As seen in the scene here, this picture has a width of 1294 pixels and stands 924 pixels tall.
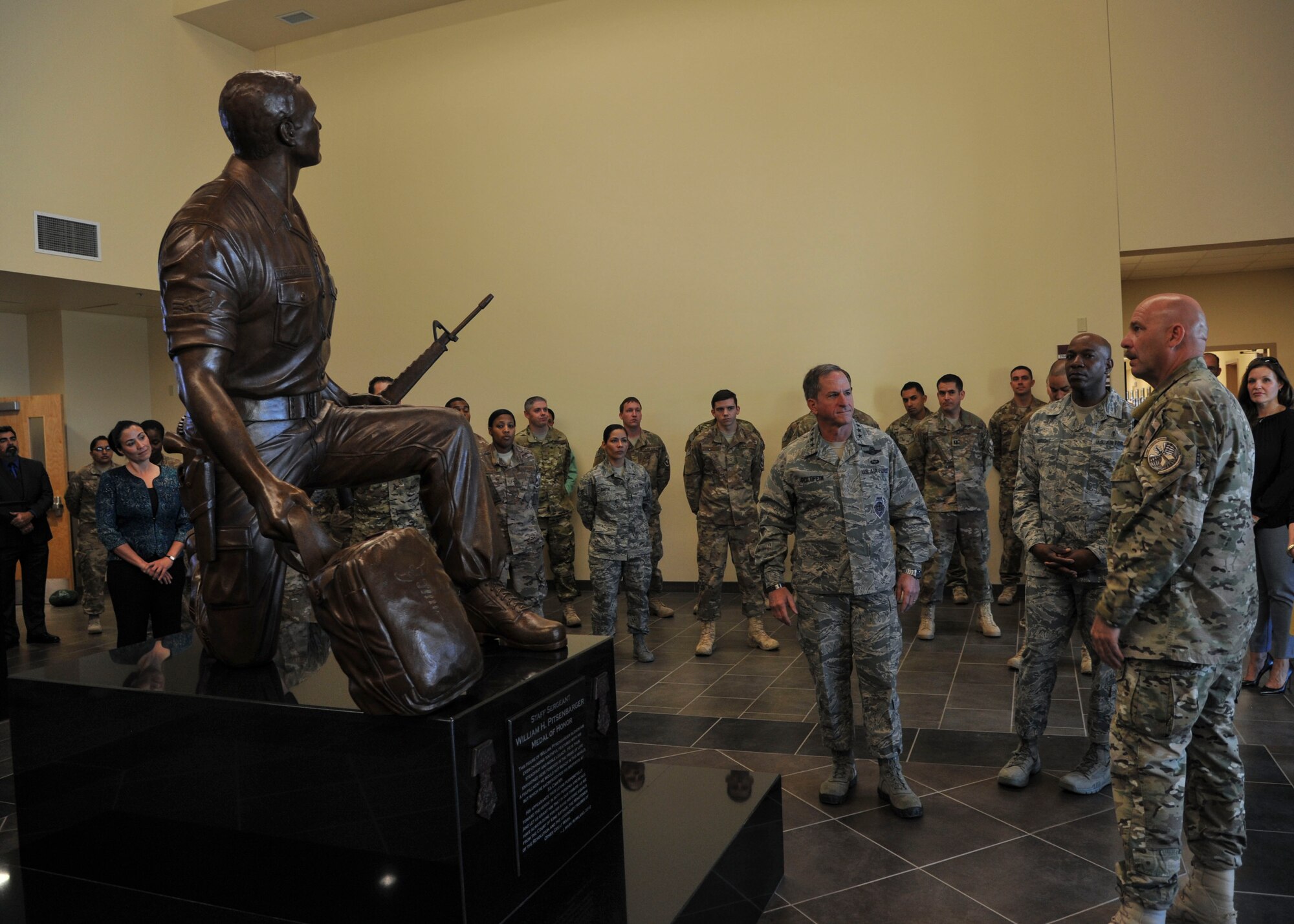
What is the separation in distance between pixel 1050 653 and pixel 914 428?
13.7 feet

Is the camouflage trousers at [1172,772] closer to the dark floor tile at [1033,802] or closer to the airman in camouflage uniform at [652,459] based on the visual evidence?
the dark floor tile at [1033,802]

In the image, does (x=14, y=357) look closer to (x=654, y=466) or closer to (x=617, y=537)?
(x=654, y=466)

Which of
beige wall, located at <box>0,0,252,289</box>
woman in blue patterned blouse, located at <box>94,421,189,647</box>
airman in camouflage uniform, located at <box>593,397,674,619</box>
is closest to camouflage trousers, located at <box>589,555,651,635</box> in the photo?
airman in camouflage uniform, located at <box>593,397,674,619</box>

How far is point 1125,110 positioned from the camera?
7305 mm

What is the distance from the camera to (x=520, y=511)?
6691 millimetres

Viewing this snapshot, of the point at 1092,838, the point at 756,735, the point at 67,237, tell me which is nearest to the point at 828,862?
the point at 1092,838

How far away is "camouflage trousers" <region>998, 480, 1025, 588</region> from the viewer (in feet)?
24.5

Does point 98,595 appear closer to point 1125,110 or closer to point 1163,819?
point 1163,819

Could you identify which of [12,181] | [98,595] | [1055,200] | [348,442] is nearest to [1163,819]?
[348,442]

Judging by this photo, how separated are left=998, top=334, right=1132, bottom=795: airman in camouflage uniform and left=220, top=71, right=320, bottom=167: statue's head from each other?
2.74 meters

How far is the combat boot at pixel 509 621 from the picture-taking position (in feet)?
7.91

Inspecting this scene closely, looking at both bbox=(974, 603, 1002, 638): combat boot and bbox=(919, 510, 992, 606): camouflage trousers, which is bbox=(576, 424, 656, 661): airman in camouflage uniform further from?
bbox=(974, 603, 1002, 638): combat boot

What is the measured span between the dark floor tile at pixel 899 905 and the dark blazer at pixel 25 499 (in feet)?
21.4

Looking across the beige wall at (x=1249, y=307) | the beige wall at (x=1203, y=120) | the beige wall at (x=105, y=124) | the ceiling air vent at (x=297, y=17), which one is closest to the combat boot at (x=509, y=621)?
the beige wall at (x=1203, y=120)
